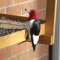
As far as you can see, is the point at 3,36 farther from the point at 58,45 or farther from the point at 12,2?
the point at 58,45

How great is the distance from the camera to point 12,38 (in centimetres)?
95

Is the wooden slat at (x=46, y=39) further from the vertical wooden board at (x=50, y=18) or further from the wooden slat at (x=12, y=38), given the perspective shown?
the wooden slat at (x=12, y=38)

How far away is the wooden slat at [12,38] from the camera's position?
2.98 ft

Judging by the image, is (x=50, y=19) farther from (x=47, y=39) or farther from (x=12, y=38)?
(x=12, y=38)

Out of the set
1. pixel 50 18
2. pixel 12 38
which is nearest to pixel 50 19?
pixel 50 18

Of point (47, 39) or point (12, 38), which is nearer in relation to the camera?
point (12, 38)

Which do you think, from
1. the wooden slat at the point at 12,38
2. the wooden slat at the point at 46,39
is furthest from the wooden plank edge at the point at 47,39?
the wooden slat at the point at 12,38

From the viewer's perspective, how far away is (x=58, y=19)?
1833mm

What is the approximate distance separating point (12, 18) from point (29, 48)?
543 mm

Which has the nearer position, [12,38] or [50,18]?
[12,38]

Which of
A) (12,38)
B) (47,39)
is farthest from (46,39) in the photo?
(12,38)

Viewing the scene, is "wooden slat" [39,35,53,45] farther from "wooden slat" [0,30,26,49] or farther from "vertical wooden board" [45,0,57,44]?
"wooden slat" [0,30,26,49]

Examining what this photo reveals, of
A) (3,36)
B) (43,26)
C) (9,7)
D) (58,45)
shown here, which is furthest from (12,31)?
(58,45)

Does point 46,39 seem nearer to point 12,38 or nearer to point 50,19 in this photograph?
point 50,19
